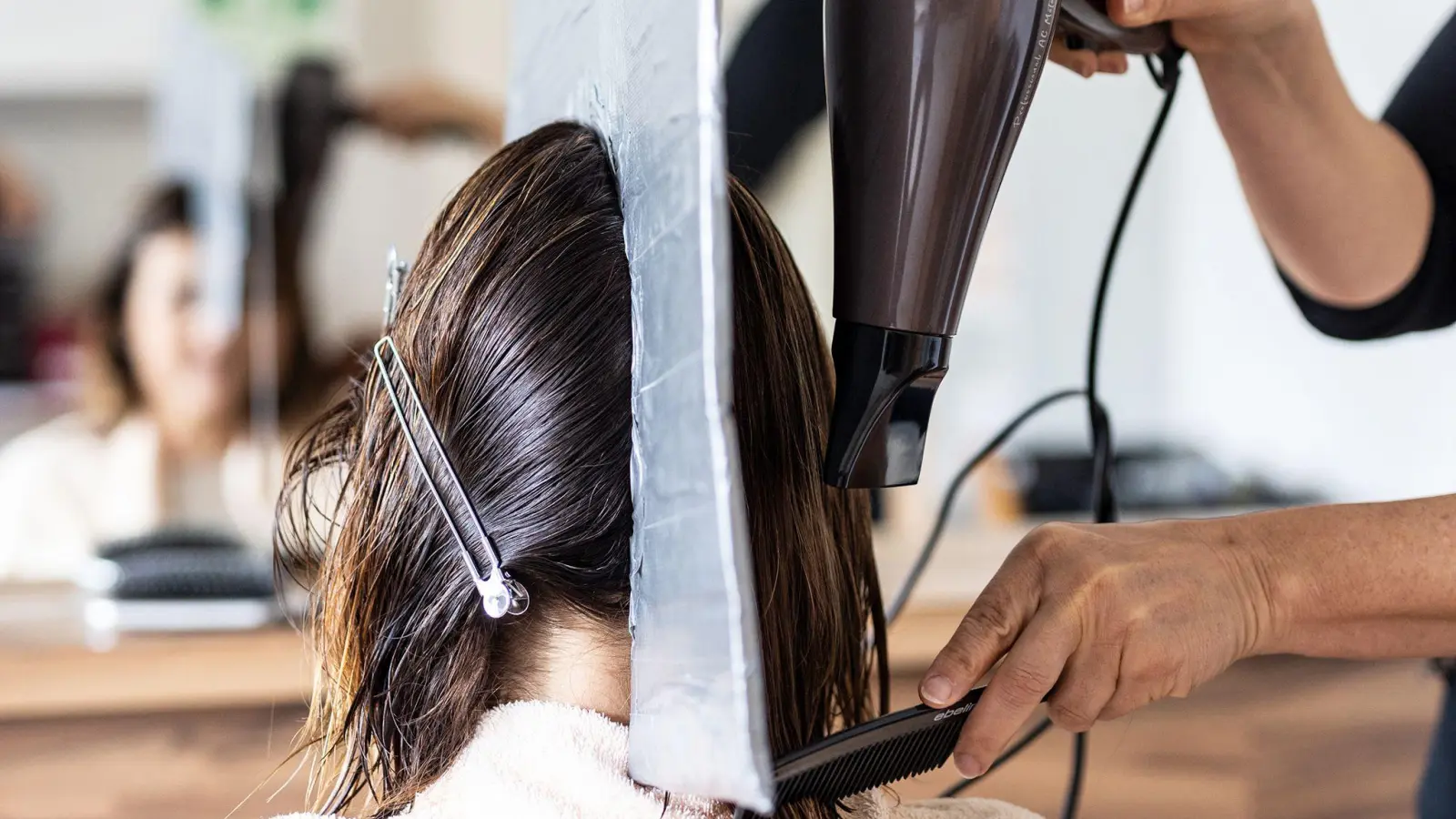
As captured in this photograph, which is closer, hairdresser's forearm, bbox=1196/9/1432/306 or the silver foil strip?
the silver foil strip

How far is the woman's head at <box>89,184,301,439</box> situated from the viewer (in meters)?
2.21

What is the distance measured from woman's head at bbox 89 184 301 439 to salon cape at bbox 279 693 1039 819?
1.89 meters

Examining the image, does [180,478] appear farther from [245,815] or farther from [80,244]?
[245,815]

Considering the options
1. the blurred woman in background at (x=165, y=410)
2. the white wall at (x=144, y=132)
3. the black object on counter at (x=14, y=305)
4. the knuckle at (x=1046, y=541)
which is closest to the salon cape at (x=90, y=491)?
the blurred woman in background at (x=165, y=410)

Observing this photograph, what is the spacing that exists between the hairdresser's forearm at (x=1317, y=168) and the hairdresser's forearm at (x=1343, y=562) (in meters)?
0.33

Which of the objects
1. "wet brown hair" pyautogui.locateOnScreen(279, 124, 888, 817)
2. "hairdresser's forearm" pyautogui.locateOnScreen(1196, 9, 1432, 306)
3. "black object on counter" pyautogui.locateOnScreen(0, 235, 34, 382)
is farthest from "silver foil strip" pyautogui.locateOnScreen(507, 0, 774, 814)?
"black object on counter" pyautogui.locateOnScreen(0, 235, 34, 382)

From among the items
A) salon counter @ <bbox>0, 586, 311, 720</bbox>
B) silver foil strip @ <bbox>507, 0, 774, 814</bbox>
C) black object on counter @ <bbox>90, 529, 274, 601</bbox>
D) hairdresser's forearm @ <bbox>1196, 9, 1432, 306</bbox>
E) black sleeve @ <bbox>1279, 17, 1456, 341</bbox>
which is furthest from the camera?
black object on counter @ <bbox>90, 529, 274, 601</bbox>

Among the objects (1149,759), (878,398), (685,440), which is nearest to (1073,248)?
(1149,759)

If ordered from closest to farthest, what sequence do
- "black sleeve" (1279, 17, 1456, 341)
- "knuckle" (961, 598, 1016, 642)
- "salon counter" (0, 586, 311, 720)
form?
"knuckle" (961, 598, 1016, 642) < "black sleeve" (1279, 17, 1456, 341) < "salon counter" (0, 586, 311, 720)

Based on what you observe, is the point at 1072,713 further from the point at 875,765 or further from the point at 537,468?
the point at 537,468

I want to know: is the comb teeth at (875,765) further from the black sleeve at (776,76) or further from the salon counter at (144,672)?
the salon counter at (144,672)

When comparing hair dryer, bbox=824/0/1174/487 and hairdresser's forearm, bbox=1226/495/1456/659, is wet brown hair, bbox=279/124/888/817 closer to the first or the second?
hair dryer, bbox=824/0/1174/487

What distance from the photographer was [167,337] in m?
2.21

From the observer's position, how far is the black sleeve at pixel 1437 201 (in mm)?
942
